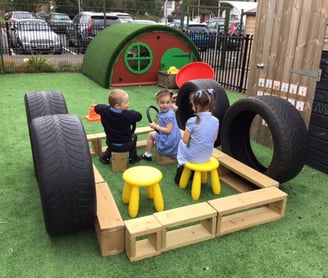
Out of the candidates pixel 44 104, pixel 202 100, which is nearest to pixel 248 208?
pixel 202 100

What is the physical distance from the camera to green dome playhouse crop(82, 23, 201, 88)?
970 cm

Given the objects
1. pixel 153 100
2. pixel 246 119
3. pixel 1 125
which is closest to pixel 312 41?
pixel 246 119

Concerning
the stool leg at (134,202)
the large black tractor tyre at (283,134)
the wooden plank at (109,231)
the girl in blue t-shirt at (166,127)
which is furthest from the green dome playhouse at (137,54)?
the wooden plank at (109,231)

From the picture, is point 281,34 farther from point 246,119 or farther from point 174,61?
point 174,61

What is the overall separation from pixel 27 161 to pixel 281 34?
402 centimetres

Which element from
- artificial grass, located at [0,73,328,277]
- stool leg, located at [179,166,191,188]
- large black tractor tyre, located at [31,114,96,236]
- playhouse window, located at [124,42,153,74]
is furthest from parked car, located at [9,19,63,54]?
large black tractor tyre, located at [31,114,96,236]

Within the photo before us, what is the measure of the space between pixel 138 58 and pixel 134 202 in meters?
7.43

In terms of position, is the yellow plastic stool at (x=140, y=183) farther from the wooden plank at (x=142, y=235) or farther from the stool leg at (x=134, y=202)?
the wooden plank at (x=142, y=235)

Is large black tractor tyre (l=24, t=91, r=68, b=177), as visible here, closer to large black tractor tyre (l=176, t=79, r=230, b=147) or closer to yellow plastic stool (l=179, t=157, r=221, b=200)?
yellow plastic stool (l=179, t=157, r=221, b=200)

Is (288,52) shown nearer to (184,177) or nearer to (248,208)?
(184,177)

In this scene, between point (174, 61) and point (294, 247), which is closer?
point (294, 247)

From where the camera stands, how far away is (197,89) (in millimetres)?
5234

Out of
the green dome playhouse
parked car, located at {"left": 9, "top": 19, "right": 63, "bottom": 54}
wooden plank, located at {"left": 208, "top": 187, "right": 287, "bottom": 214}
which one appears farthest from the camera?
parked car, located at {"left": 9, "top": 19, "right": 63, "bottom": 54}

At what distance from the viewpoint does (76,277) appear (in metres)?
2.59
